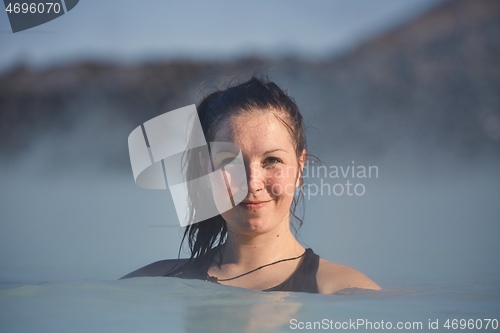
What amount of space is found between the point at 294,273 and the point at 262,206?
284mm

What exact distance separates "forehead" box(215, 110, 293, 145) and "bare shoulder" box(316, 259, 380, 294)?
1.60 feet

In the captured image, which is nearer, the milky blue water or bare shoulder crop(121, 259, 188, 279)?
the milky blue water

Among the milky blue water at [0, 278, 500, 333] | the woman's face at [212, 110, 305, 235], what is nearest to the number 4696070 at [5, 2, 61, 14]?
the milky blue water at [0, 278, 500, 333]

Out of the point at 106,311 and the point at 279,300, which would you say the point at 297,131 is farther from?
the point at 106,311

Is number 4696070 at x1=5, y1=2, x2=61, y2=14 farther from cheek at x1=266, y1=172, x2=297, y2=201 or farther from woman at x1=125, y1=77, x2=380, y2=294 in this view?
cheek at x1=266, y1=172, x2=297, y2=201

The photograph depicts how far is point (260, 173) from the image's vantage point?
6.84 ft

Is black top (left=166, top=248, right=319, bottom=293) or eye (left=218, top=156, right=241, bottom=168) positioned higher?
eye (left=218, top=156, right=241, bottom=168)

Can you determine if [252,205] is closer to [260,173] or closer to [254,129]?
[260,173]

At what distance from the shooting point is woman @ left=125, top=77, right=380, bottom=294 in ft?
6.86

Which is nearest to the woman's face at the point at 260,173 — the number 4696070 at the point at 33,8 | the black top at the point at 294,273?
the black top at the point at 294,273

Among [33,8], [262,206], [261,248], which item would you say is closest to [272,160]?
[262,206]

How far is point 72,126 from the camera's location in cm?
526

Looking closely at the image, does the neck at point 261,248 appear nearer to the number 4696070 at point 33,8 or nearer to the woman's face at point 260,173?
the woman's face at point 260,173

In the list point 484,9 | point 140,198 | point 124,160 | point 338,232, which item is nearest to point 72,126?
point 124,160
